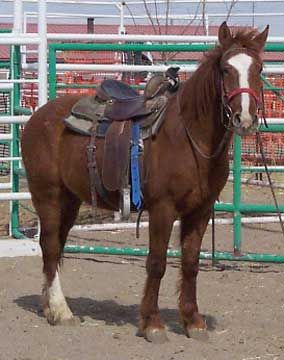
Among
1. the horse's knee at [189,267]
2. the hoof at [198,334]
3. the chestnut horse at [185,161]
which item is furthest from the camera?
the horse's knee at [189,267]

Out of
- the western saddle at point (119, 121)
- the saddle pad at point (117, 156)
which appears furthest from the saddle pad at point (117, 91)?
the saddle pad at point (117, 156)

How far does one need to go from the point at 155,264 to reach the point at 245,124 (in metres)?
1.15

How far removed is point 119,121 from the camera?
550 cm

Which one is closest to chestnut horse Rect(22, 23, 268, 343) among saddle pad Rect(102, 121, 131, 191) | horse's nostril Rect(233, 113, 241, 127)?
horse's nostril Rect(233, 113, 241, 127)

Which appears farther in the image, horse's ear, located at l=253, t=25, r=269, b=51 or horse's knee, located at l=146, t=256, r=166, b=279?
horse's knee, located at l=146, t=256, r=166, b=279

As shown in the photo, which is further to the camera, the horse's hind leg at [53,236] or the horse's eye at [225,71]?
the horse's hind leg at [53,236]

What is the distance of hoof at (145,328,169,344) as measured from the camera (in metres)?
5.29

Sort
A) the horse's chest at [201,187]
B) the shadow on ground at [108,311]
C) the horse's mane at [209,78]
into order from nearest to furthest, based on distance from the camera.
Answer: the horse's mane at [209,78]
the horse's chest at [201,187]
the shadow on ground at [108,311]

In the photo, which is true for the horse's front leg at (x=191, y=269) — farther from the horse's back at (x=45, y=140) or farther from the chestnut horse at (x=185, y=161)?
the horse's back at (x=45, y=140)

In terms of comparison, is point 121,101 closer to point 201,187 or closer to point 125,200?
point 125,200

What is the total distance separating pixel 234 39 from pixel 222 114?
44 cm

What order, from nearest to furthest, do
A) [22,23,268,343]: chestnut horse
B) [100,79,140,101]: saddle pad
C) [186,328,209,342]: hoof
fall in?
[22,23,268,343]: chestnut horse < [186,328,209,342]: hoof < [100,79,140,101]: saddle pad

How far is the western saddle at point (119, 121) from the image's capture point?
5363mm

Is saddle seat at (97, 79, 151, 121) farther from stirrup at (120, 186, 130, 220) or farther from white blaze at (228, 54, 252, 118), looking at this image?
white blaze at (228, 54, 252, 118)
